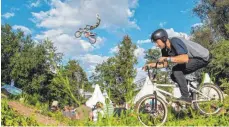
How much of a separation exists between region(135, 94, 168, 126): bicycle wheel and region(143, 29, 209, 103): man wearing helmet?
0.45m

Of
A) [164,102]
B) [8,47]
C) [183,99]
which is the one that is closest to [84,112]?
[164,102]

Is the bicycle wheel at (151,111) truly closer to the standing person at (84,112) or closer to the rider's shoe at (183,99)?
the rider's shoe at (183,99)

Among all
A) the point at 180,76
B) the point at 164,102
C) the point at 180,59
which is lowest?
the point at 164,102

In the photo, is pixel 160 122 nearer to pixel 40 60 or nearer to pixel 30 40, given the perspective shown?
pixel 40 60

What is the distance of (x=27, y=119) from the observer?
6.69 meters

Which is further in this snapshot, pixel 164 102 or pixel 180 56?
pixel 164 102

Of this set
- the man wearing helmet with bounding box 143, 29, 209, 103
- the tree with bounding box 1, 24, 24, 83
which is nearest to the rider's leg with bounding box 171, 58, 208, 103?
the man wearing helmet with bounding box 143, 29, 209, 103

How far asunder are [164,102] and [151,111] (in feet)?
1.15

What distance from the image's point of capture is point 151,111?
7.48 metres

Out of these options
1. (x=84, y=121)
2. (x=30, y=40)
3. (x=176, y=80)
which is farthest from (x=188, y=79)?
(x=30, y=40)

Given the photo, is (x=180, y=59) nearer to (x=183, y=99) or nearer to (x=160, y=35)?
(x=160, y=35)

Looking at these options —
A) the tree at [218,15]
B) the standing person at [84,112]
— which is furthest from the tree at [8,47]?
the standing person at [84,112]

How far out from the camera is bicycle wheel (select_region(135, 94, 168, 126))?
24.1 feet

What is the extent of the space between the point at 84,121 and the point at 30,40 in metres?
69.3
